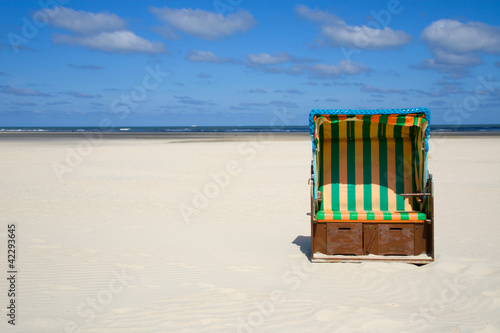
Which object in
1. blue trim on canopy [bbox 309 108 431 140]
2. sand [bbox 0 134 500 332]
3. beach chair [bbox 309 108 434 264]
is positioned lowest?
sand [bbox 0 134 500 332]

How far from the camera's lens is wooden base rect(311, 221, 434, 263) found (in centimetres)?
601

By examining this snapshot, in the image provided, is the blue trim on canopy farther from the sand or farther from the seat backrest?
the sand

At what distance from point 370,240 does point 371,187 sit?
3.62ft

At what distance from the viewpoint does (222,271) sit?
5.68m

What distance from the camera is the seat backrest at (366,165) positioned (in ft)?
Answer: 22.2

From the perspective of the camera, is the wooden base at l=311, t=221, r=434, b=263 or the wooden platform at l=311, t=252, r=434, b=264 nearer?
the wooden platform at l=311, t=252, r=434, b=264

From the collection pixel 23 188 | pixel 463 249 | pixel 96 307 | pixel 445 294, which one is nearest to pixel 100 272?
pixel 96 307

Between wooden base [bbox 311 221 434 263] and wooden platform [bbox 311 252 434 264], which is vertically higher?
wooden base [bbox 311 221 434 263]

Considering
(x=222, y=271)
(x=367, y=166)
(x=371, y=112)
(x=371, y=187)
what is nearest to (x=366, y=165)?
(x=367, y=166)

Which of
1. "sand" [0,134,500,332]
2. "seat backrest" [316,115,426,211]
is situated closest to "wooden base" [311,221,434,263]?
"sand" [0,134,500,332]

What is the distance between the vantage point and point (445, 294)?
4879mm

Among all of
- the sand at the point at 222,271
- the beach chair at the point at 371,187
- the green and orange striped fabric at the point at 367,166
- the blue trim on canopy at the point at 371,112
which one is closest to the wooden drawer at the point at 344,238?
the beach chair at the point at 371,187

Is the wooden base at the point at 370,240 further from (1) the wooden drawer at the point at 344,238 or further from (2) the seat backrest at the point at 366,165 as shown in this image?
(2) the seat backrest at the point at 366,165

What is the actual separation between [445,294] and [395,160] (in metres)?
2.48
